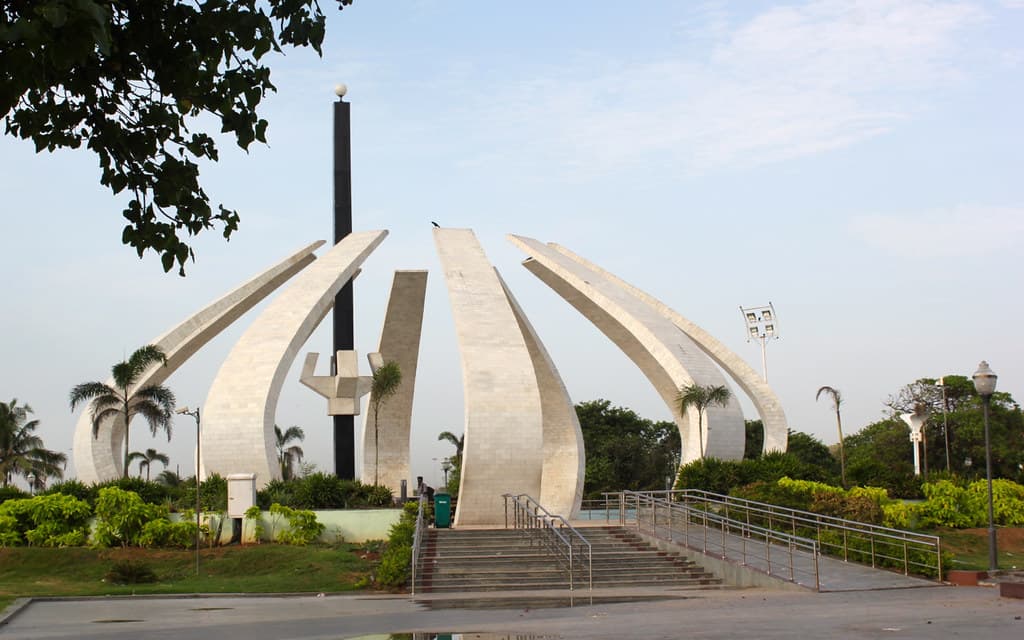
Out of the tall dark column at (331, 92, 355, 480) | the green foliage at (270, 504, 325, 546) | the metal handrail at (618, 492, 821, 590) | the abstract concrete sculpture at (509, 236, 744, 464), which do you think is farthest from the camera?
the tall dark column at (331, 92, 355, 480)

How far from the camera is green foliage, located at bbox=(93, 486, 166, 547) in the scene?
19.5 meters

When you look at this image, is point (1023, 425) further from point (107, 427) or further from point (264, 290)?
point (107, 427)

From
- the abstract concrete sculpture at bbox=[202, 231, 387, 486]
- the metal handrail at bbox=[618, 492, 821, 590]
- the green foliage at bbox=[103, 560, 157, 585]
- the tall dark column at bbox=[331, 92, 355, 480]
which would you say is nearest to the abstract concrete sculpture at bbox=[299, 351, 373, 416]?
the tall dark column at bbox=[331, 92, 355, 480]

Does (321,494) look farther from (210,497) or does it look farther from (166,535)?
(166,535)

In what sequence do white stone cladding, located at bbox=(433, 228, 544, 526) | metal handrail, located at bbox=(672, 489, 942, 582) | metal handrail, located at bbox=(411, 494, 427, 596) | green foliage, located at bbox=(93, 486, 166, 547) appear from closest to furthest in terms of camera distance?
metal handrail, located at bbox=(672, 489, 942, 582) → metal handrail, located at bbox=(411, 494, 427, 596) → green foliage, located at bbox=(93, 486, 166, 547) → white stone cladding, located at bbox=(433, 228, 544, 526)

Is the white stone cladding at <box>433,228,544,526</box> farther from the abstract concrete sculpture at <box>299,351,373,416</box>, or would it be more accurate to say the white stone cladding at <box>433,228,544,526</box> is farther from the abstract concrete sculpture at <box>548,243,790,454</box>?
the abstract concrete sculpture at <box>548,243,790,454</box>

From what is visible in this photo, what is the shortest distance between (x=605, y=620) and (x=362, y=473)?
2186 cm

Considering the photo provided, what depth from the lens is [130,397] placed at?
85.1ft

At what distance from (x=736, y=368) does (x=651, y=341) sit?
130 inches

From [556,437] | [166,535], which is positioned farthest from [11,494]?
[556,437]

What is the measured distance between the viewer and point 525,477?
867 inches

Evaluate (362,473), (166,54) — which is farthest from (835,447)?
(166,54)

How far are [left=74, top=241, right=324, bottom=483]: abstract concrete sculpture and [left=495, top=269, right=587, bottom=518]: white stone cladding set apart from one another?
6204 mm

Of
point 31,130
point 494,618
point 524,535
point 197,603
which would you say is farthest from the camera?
point 524,535
